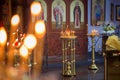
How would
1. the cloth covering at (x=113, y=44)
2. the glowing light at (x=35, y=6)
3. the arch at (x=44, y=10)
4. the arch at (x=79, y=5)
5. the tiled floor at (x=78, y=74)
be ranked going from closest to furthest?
the cloth covering at (x=113, y=44), the tiled floor at (x=78, y=74), the glowing light at (x=35, y=6), the arch at (x=44, y=10), the arch at (x=79, y=5)

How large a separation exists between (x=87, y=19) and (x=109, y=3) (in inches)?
75.0

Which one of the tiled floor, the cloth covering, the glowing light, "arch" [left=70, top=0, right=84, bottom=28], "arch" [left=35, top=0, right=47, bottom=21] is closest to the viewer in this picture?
the cloth covering

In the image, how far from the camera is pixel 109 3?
14891mm

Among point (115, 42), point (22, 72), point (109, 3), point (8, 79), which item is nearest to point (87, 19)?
point (109, 3)

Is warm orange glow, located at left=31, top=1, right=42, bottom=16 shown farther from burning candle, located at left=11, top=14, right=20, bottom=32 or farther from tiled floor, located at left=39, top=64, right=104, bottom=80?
tiled floor, located at left=39, top=64, right=104, bottom=80

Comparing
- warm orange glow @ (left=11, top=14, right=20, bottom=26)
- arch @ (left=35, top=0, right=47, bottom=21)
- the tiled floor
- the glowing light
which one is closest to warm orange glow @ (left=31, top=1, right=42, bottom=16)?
the glowing light

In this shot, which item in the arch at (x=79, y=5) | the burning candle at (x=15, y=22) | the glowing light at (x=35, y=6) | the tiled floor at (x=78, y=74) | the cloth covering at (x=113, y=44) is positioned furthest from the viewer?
the arch at (x=79, y=5)

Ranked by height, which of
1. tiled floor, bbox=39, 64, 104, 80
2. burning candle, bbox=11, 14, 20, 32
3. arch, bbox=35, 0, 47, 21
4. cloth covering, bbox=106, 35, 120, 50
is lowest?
tiled floor, bbox=39, 64, 104, 80

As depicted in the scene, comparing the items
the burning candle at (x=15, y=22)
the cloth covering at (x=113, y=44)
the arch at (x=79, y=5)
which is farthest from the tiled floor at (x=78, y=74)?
the arch at (x=79, y=5)

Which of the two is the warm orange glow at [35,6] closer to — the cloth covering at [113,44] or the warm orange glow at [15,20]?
the warm orange glow at [15,20]

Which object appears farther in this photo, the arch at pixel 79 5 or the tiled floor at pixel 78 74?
the arch at pixel 79 5

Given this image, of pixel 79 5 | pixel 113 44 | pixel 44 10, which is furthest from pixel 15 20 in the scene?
pixel 113 44

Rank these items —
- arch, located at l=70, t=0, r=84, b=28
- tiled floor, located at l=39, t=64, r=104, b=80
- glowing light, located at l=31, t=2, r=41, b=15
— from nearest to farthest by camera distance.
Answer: tiled floor, located at l=39, t=64, r=104, b=80
glowing light, located at l=31, t=2, r=41, b=15
arch, located at l=70, t=0, r=84, b=28

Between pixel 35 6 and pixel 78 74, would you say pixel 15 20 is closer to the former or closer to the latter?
pixel 35 6
